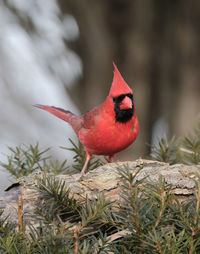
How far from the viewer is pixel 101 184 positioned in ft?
2.66

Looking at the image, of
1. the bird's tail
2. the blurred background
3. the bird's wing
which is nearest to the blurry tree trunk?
the blurred background

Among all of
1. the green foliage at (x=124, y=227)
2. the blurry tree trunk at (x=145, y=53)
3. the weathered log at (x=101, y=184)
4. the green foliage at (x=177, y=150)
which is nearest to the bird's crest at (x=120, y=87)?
the green foliage at (x=177, y=150)

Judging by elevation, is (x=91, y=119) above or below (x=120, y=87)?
below

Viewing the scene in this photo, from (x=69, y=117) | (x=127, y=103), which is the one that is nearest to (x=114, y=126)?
(x=127, y=103)

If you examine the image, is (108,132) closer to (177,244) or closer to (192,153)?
(192,153)

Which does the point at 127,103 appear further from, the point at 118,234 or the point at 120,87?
the point at 118,234

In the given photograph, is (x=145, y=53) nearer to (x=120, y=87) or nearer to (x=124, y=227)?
(x=120, y=87)

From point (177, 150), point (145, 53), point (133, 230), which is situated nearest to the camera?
point (133, 230)

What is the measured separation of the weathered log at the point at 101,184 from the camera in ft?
2.44

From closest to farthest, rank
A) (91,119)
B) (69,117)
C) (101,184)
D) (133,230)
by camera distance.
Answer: (133,230), (101,184), (91,119), (69,117)

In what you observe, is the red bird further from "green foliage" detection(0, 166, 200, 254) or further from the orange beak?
"green foliage" detection(0, 166, 200, 254)

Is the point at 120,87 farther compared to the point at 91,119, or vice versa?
the point at 91,119

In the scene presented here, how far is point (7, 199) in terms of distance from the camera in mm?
812

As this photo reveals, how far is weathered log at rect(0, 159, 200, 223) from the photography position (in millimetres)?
743
